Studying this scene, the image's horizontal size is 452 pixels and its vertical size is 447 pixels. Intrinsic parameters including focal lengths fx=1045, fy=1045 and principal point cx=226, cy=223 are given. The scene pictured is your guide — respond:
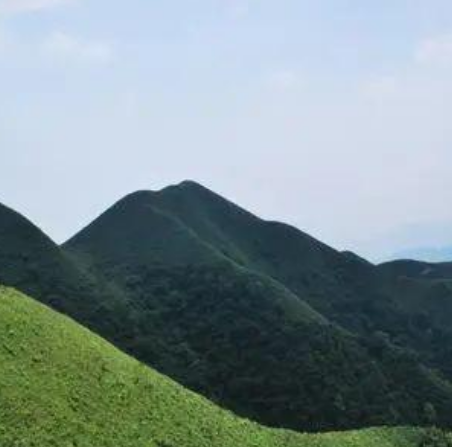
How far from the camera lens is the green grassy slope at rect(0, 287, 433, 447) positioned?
77500 millimetres

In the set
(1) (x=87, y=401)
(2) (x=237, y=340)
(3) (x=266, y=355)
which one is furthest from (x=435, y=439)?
(2) (x=237, y=340)

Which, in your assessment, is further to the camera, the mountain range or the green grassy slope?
the mountain range

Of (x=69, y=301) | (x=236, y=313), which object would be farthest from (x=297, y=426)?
(x=69, y=301)

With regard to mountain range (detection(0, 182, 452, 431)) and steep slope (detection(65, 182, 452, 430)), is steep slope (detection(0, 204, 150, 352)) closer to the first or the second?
mountain range (detection(0, 182, 452, 431))

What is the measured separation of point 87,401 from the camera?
82312 mm

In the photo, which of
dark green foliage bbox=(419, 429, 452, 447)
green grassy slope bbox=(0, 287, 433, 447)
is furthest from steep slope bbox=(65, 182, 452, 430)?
green grassy slope bbox=(0, 287, 433, 447)

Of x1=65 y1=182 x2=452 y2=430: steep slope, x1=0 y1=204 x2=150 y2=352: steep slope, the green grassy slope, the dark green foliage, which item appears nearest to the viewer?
the green grassy slope

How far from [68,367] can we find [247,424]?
17.1 metres

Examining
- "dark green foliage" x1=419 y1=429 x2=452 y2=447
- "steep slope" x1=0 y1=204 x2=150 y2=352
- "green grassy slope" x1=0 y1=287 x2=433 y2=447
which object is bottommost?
"dark green foliage" x1=419 y1=429 x2=452 y2=447

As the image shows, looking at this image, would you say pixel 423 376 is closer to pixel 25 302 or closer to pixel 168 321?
pixel 168 321

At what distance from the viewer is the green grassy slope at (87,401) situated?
77.5 metres

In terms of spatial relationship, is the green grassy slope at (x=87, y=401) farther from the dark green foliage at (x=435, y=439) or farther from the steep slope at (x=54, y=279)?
the steep slope at (x=54, y=279)

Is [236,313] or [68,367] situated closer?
[68,367]

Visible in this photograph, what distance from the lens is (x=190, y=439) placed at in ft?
275
